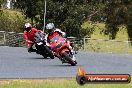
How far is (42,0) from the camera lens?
39156 millimetres

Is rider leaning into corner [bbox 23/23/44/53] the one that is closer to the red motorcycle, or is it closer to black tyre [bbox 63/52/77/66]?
the red motorcycle

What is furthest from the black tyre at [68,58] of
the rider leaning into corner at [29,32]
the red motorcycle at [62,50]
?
the rider leaning into corner at [29,32]

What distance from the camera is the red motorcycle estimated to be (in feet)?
57.2

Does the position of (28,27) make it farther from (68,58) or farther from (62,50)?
(68,58)

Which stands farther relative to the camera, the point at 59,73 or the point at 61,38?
the point at 61,38

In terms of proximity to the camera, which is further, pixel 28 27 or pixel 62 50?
pixel 28 27

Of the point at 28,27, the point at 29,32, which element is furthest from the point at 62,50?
the point at 29,32

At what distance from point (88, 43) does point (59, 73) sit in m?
16.5

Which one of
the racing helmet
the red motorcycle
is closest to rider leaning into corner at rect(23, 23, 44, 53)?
the racing helmet

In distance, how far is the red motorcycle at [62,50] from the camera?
57.2 ft

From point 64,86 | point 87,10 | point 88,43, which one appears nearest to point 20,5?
point 87,10

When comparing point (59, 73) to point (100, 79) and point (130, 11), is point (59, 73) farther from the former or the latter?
point (130, 11)

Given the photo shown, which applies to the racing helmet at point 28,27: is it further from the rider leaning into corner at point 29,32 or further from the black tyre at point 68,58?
the black tyre at point 68,58

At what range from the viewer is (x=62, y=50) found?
57.5 ft
